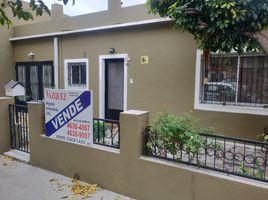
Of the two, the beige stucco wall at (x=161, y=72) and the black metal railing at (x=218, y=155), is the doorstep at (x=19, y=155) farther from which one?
the beige stucco wall at (x=161, y=72)

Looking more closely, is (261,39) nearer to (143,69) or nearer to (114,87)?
(143,69)

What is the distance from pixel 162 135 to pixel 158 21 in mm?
4181

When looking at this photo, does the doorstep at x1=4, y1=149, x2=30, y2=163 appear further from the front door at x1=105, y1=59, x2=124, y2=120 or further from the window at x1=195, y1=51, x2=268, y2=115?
the window at x1=195, y1=51, x2=268, y2=115

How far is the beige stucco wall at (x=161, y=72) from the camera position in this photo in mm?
6047

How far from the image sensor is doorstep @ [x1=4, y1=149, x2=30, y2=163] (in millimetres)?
5051

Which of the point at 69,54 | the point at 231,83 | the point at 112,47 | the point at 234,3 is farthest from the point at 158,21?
the point at 69,54

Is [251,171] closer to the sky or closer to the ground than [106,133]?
closer to the ground

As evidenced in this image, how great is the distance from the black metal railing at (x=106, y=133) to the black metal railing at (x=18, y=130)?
1.89 metres

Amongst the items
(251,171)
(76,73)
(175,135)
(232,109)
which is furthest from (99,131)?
(76,73)

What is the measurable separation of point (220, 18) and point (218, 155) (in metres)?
2.21

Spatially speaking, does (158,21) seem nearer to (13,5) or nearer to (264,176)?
(13,5)

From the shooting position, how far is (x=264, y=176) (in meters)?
2.75

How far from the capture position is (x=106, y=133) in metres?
4.19

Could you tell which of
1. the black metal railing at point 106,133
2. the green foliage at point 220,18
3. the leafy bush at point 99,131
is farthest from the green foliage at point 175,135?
the green foliage at point 220,18
